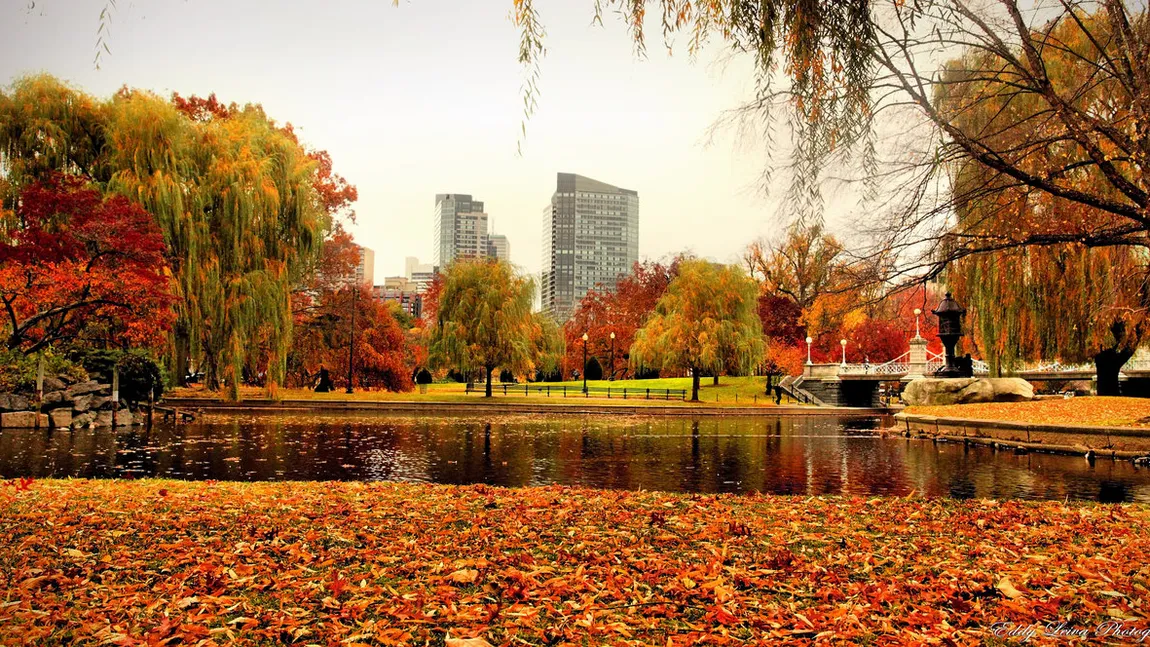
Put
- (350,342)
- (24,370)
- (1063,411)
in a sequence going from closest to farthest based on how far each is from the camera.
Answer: (1063,411) → (24,370) → (350,342)

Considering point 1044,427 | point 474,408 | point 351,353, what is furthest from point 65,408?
point 1044,427

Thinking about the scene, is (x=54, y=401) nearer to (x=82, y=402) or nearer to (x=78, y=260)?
(x=82, y=402)

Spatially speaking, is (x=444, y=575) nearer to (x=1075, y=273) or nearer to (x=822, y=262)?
(x=822, y=262)

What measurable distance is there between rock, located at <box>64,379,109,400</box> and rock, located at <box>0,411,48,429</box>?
0.97m

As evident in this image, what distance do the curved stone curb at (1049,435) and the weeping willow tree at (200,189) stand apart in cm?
2077

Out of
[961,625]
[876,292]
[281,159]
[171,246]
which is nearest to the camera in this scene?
[961,625]

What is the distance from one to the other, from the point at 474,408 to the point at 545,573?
1101 inches

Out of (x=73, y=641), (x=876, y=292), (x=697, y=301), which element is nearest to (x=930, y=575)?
(x=876, y=292)

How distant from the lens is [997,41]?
5117mm

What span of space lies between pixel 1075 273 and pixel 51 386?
2880 cm

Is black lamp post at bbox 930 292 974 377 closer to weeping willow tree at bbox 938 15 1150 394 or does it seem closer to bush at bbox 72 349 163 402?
weeping willow tree at bbox 938 15 1150 394

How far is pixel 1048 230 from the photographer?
706 centimetres

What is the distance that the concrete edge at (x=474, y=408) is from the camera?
29.7 meters

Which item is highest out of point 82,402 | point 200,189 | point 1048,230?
point 200,189
